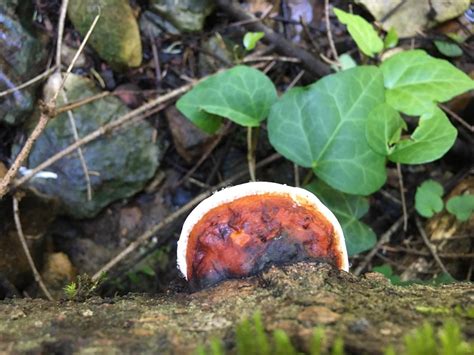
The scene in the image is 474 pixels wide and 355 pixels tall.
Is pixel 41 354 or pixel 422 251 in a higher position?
pixel 41 354

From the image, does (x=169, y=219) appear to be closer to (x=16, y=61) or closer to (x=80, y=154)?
(x=80, y=154)

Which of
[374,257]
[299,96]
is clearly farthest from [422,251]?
[299,96]

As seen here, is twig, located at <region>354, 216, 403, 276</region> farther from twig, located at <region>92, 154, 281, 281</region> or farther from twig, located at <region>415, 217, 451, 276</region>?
twig, located at <region>92, 154, 281, 281</region>

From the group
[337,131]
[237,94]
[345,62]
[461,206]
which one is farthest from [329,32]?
[461,206]

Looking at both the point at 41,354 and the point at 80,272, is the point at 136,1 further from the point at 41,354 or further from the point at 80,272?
the point at 41,354

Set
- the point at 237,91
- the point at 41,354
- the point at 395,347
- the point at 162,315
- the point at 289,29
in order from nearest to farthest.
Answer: the point at 395,347, the point at 41,354, the point at 162,315, the point at 237,91, the point at 289,29

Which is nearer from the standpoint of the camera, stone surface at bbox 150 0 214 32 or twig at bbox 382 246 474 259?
twig at bbox 382 246 474 259

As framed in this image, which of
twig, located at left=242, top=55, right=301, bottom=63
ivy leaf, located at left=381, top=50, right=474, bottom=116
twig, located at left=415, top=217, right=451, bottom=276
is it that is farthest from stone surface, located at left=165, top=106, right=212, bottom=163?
twig, located at left=415, top=217, right=451, bottom=276
